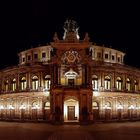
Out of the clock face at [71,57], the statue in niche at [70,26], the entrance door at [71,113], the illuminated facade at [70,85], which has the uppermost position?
the statue in niche at [70,26]

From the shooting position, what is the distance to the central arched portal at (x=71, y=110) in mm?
69062

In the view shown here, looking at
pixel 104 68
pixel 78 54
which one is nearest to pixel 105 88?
pixel 104 68

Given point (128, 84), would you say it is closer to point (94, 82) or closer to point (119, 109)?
point (119, 109)

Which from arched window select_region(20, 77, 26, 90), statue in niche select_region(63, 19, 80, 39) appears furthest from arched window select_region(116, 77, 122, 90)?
arched window select_region(20, 77, 26, 90)

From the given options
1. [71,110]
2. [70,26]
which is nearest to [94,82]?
[71,110]

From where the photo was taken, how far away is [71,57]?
68812 mm

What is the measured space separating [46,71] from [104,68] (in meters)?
12.2

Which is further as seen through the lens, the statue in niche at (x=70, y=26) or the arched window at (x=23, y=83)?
the arched window at (x=23, y=83)

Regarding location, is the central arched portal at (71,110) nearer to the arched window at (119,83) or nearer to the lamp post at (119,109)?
the lamp post at (119,109)

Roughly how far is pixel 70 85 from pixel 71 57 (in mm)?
5710

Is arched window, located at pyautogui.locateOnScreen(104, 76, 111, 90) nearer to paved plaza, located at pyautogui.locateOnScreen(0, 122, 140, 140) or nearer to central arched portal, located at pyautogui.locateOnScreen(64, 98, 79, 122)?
central arched portal, located at pyautogui.locateOnScreen(64, 98, 79, 122)

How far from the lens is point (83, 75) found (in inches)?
2657

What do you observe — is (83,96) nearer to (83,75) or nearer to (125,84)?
(83,75)

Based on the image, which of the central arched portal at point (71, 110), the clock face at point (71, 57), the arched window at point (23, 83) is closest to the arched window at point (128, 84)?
the central arched portal at point (71, 110)
